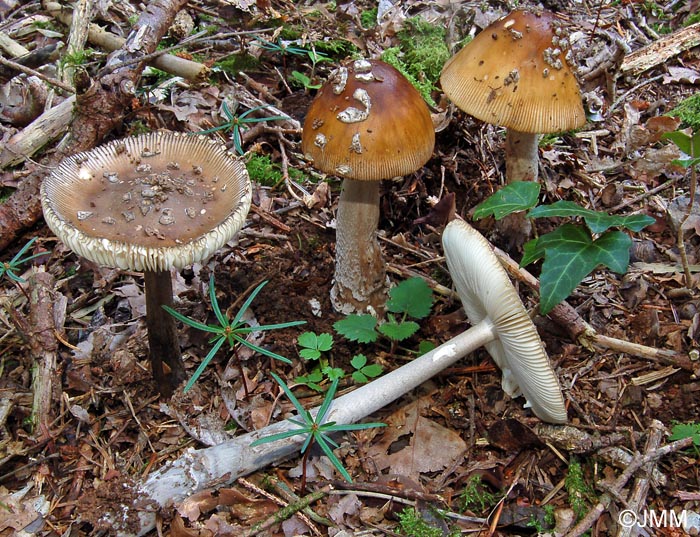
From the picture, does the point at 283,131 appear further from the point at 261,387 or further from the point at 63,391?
the point at 63,391

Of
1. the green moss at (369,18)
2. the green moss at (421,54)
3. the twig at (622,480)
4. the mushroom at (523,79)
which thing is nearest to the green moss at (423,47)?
the green moss at (421,54)

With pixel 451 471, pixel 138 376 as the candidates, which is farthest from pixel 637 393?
pixel 138 376

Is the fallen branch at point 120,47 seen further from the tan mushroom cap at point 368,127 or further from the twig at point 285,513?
the twig at point 285,513

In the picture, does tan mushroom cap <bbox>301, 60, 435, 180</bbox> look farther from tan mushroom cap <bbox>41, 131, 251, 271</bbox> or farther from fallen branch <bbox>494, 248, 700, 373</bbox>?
fallen branch <bbox>494, 248, 700, 373</bbox>

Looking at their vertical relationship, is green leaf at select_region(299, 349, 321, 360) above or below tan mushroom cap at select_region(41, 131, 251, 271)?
below

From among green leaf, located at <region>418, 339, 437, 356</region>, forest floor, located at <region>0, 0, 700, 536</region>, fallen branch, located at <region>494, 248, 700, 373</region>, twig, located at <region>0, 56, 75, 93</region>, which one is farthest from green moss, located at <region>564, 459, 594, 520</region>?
twig, located at <region>0, 56, 75, 93</region>

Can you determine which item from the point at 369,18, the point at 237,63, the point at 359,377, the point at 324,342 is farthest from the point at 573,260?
the point at 369,18

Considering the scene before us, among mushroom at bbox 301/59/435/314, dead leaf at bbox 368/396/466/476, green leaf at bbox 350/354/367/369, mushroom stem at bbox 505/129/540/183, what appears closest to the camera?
mushroom at bbox 301/59/435/314
